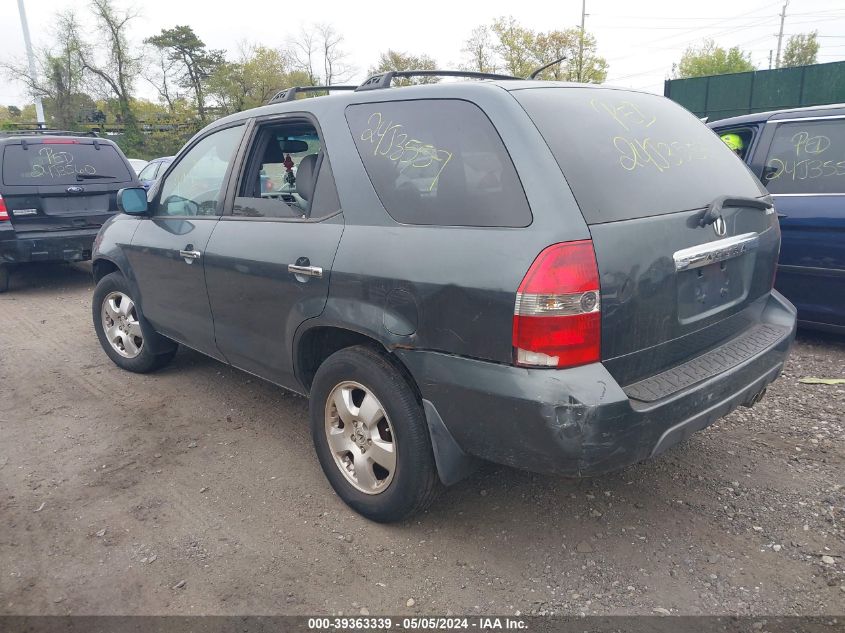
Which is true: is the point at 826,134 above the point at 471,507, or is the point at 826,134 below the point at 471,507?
above

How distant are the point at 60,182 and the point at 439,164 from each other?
686 cm

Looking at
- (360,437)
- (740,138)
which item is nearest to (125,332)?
(360,437)

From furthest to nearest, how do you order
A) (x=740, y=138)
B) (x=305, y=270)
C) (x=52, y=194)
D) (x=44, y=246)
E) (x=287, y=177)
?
(x=52, y=194)
(x=44, y=246)
(x=740, y=138)
(x=287, y=177)
(x=305, y=270)

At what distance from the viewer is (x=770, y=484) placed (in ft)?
10.0

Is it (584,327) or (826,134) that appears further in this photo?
(826,134)

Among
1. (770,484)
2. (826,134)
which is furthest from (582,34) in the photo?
(770,484)

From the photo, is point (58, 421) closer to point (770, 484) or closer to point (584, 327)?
point (584, 327)

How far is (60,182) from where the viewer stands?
7.65 meters

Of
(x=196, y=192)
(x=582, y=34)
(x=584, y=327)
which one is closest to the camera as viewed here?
(x=584, y=327)

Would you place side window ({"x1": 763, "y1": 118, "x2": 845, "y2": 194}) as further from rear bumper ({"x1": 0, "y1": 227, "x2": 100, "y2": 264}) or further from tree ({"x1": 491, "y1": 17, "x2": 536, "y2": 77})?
tree ({"x1": 491, "y1": 17, "x2": 536, "y2": 77})

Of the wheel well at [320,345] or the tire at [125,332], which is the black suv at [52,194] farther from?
the wheel well at [320,345]

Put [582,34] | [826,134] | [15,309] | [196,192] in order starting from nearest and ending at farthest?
[196,192]
[826,134]
[15,309]
[582,34]

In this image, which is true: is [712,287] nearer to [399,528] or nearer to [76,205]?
[399,528]

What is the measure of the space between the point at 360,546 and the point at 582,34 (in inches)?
1662
